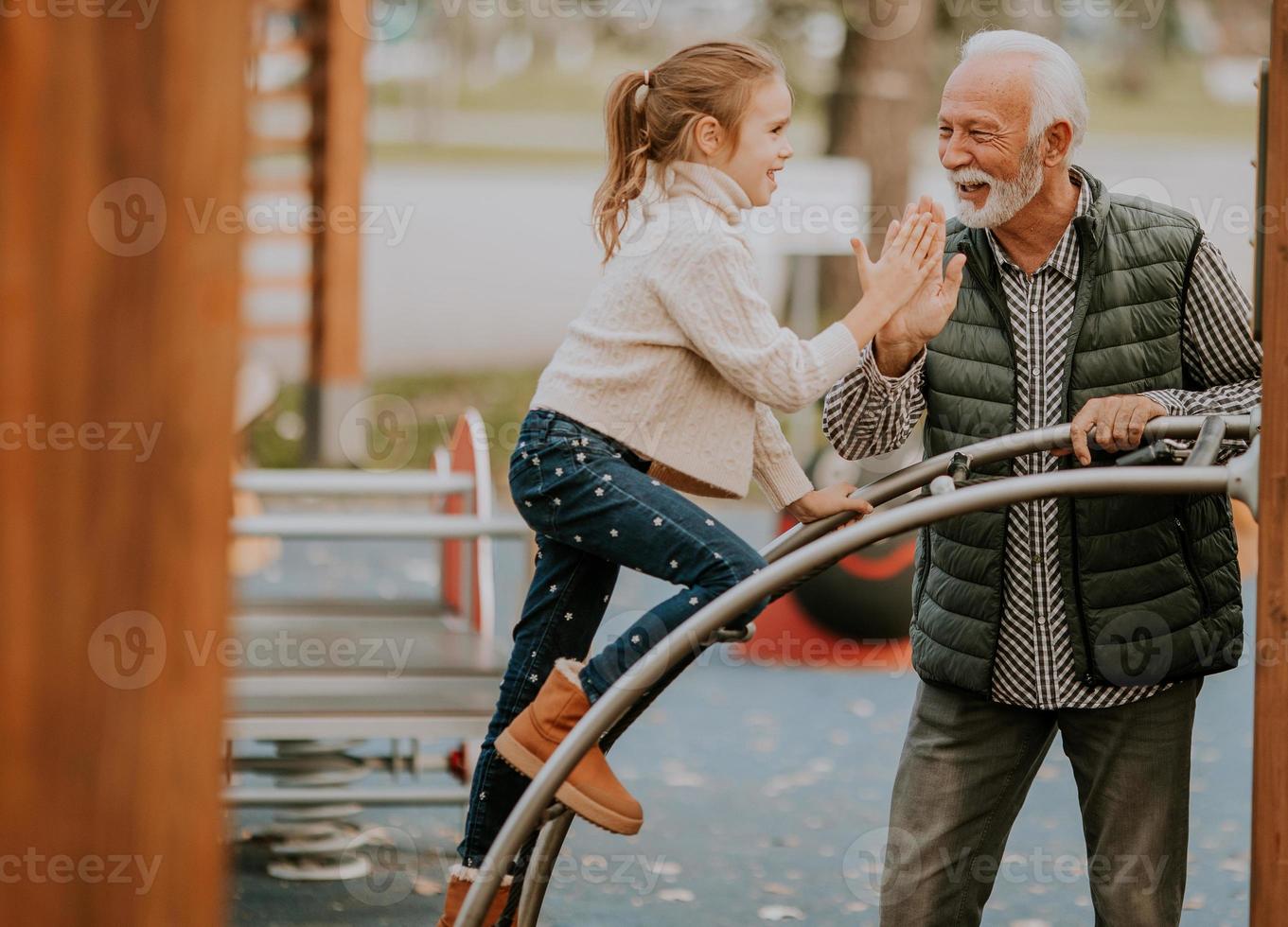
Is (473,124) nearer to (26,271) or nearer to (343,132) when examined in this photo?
(343,132)

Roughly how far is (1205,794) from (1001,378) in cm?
300

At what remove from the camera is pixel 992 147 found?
116 inches

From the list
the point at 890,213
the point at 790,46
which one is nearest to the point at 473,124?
the point at 790,46

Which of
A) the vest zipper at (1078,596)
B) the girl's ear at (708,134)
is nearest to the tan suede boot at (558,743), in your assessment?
the vest zipper at (1078,596)

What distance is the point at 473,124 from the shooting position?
32.5 m

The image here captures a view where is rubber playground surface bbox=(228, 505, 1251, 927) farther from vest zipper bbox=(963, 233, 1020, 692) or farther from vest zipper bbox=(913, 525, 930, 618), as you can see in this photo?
vest zipper bbox=(913, 525, 930, 618)

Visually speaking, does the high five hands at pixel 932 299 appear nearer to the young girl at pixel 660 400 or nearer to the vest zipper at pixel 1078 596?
the young girl at pixel 660 400

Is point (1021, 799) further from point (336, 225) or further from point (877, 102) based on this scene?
point (877, 102)

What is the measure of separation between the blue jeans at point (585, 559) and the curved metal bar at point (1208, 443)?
2.28 feet

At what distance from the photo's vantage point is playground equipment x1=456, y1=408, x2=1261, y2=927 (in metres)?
2.52

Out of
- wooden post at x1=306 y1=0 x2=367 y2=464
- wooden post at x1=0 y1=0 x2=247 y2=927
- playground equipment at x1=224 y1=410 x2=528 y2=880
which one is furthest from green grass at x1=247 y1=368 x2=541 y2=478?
wooden post at x1=0 y1=0 x2=247 y2=927

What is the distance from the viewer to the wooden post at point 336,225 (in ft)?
35.7

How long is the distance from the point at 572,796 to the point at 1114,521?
1.02 m

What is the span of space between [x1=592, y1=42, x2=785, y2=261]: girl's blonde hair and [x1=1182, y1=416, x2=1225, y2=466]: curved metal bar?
2.94 feet
